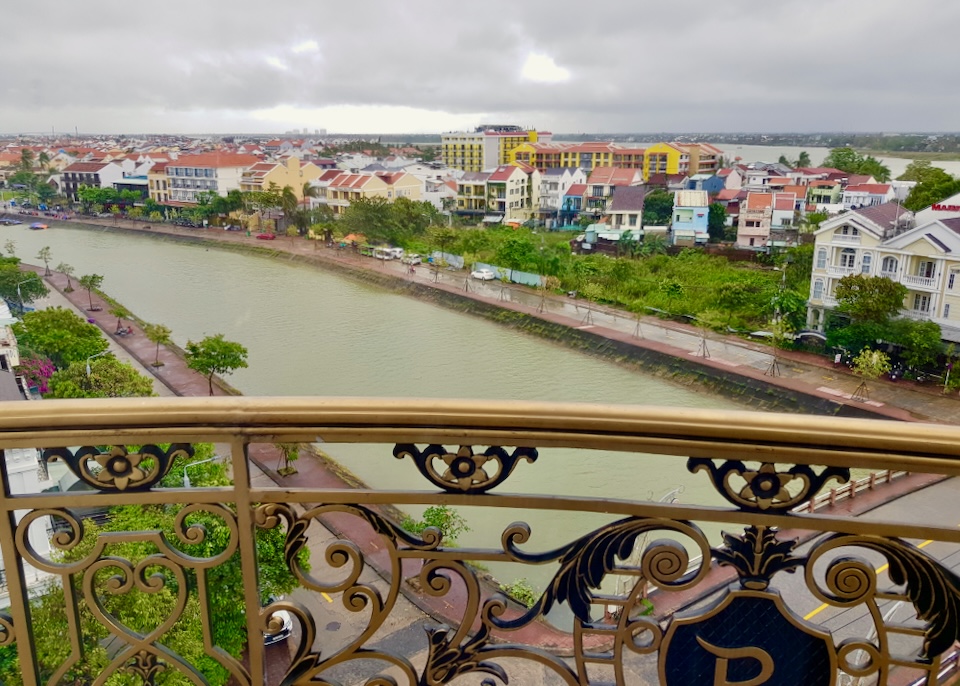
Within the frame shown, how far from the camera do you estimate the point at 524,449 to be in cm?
53

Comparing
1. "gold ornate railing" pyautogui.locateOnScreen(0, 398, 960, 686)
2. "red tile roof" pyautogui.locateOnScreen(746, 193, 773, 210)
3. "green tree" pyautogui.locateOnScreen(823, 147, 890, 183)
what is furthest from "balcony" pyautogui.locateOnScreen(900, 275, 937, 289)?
"green tree" pyautogui.locateOnScreen(823, 147, 890, 183)

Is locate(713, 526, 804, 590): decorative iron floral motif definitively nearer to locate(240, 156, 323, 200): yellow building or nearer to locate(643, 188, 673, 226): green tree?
locate(643, 188, 673, 226): green tree

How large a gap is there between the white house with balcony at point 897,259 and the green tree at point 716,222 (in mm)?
5734

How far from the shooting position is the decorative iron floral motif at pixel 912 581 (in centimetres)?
53

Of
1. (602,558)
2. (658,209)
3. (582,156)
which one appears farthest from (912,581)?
(582,156)

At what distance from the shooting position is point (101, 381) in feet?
18.7

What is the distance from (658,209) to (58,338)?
459 inches

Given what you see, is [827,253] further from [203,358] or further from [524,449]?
[524,449]

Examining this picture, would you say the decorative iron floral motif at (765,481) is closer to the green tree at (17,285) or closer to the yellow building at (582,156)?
the green tree at (17,285)

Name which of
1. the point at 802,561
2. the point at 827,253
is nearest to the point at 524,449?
the point at 802,561

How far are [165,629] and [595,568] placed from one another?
0.36 metres

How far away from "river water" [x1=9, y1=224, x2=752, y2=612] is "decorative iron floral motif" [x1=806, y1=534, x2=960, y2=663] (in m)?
2.92

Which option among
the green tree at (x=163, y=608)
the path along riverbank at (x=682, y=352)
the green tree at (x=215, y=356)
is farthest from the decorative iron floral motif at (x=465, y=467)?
the path along riverbank at (x=682, y=352)

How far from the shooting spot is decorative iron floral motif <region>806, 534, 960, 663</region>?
0.53m
